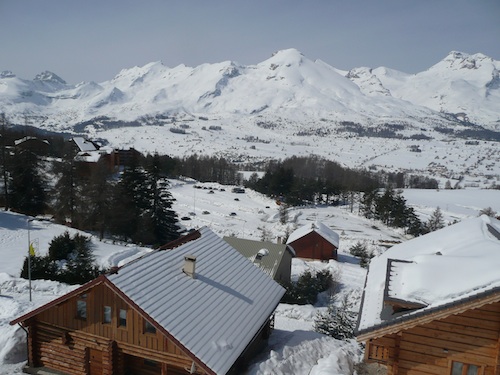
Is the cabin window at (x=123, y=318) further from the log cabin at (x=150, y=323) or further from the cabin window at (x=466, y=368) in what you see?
the cabin window at (x=466, y=368)

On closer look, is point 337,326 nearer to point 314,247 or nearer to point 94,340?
point 94,340

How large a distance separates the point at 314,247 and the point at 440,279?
38.0 meters

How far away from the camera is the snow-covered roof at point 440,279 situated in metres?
8.39

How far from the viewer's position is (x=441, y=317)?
8.43m

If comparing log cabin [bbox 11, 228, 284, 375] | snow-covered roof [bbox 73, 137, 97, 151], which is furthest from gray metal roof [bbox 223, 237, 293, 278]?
snow-covered roof [bbox 73, 137, 97, 151]

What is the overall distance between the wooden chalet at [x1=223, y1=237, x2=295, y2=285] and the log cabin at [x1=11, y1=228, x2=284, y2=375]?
15479mm

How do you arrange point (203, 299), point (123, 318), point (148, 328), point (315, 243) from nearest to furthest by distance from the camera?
point (148, 328) → point (123, 318) → point (203, 299) → point (315, 243)

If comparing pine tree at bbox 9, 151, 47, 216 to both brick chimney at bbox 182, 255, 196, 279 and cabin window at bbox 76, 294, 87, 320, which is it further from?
brick chimney at bbox 182, 255, 196, 279

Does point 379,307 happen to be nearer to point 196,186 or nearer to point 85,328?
point 85,328

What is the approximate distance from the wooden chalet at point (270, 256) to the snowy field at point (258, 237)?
12.0 feet

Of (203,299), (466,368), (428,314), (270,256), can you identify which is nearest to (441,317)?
(428,314)

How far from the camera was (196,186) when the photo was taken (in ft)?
286

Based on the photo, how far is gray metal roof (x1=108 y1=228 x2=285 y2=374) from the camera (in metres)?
11.5

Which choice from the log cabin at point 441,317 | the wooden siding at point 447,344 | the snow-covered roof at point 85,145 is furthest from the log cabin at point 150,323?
the snow-covered roof at point 85,145
